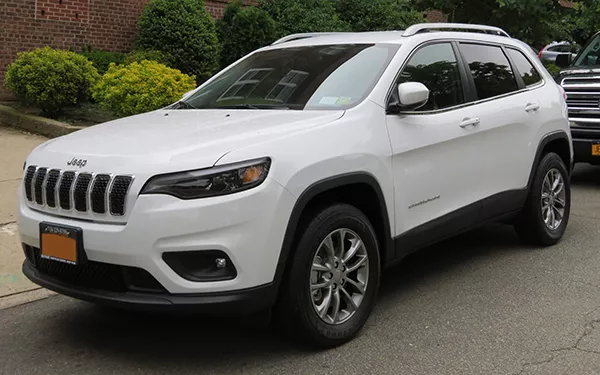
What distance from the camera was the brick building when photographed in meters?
11.5

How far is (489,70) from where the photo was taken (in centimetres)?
537

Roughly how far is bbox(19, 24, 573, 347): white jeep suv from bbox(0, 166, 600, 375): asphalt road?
272 millimetres

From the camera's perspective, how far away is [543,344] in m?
3.93

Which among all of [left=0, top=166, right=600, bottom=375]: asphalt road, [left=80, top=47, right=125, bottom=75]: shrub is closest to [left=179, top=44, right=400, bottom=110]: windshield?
[left=0, top=166, right=600, bottom=375]: asphalt road

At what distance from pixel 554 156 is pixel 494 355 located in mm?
2761

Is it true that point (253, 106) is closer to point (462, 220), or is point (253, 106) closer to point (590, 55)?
point (462, 220)

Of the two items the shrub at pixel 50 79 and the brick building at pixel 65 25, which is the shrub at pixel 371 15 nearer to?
the brick building at pixel 65 25

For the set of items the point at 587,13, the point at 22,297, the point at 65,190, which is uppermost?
the point at 587,13

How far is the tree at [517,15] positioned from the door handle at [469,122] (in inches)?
344

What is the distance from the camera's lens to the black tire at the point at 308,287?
3.55 meters

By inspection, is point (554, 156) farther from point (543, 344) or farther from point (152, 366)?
point (152, 366)

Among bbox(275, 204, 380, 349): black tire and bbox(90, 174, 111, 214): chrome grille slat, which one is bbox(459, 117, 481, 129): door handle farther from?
bbox(90, 174, 111, 214): chrome grille slat

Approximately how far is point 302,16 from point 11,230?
924cm

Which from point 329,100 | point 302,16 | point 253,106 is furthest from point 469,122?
point 302,16
